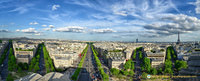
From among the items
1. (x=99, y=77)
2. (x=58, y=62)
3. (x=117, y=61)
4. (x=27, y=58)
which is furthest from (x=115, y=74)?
(x=27, y=58)

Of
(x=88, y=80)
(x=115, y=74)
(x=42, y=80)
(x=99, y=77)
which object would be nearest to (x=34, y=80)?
(x=42, y=80)

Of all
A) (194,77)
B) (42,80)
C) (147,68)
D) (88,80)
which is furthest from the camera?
(147,68)

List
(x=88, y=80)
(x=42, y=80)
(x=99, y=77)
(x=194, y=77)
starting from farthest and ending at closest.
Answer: (x=99, y=77)
(x=88, y=80)
(x=42, y=80)
(x=194, y=77)

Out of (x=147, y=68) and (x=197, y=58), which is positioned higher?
(x=197, y=58)

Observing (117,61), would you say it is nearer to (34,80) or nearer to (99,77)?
(99,77)

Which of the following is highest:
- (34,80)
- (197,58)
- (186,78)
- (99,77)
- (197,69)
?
(197,58)

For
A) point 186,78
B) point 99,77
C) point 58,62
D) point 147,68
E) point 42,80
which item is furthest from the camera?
point 58,62

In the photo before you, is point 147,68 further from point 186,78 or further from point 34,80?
point 34,80

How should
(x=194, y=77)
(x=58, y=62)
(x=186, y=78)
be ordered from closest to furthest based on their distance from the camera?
(x=194, y=77), (x=186, y=78), (x=58, y=62)

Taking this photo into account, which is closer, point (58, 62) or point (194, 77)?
point (194, 77)
